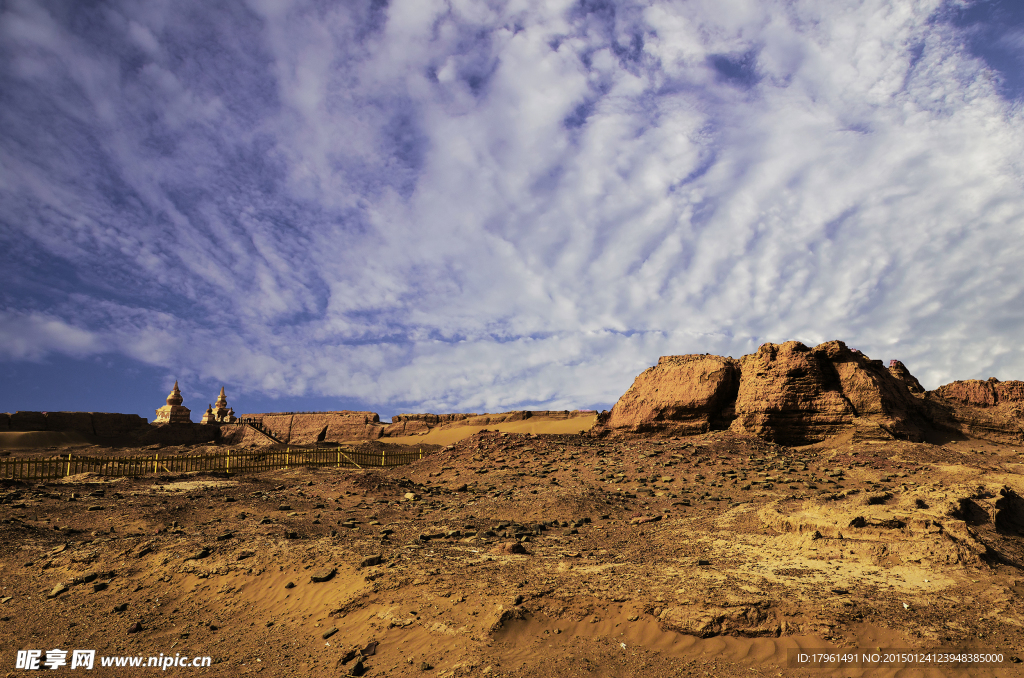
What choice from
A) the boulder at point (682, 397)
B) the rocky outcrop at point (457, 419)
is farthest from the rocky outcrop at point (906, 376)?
the rocky outcrop at point (457, 419)

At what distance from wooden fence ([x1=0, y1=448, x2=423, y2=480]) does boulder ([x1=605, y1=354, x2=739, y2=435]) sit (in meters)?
12.0

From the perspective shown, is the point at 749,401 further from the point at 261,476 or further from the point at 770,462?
the point at 261,476

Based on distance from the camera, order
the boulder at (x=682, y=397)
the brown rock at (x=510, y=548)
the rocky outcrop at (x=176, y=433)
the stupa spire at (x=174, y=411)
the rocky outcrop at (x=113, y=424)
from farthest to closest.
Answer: the stupa spire at (x=174, y=411) → the rocky outcrop at (x=176, y=433) → the rocky outcrop at (x=113, y=424) → the boulder at (x=682, y=397) → the brown rock at (x=510, y=548)

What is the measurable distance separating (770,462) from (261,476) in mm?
19154

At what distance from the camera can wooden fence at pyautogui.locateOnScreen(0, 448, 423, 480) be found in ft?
68.8

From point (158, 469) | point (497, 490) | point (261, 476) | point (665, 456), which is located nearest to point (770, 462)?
point (665, 456)

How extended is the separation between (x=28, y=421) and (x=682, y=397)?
48.6 meters

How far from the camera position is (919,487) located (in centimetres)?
1302

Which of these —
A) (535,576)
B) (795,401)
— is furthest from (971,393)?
(535,576)

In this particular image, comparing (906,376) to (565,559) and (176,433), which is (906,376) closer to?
(565,559)

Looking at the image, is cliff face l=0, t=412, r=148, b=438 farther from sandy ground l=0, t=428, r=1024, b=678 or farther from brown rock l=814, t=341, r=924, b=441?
brown rock l=814, t=341, r=924, b=441

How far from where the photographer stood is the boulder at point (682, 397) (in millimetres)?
22969

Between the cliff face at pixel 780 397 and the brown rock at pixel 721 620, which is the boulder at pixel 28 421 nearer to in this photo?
the cliff face at pixel 780 397

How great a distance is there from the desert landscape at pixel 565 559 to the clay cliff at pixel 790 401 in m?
0.16
